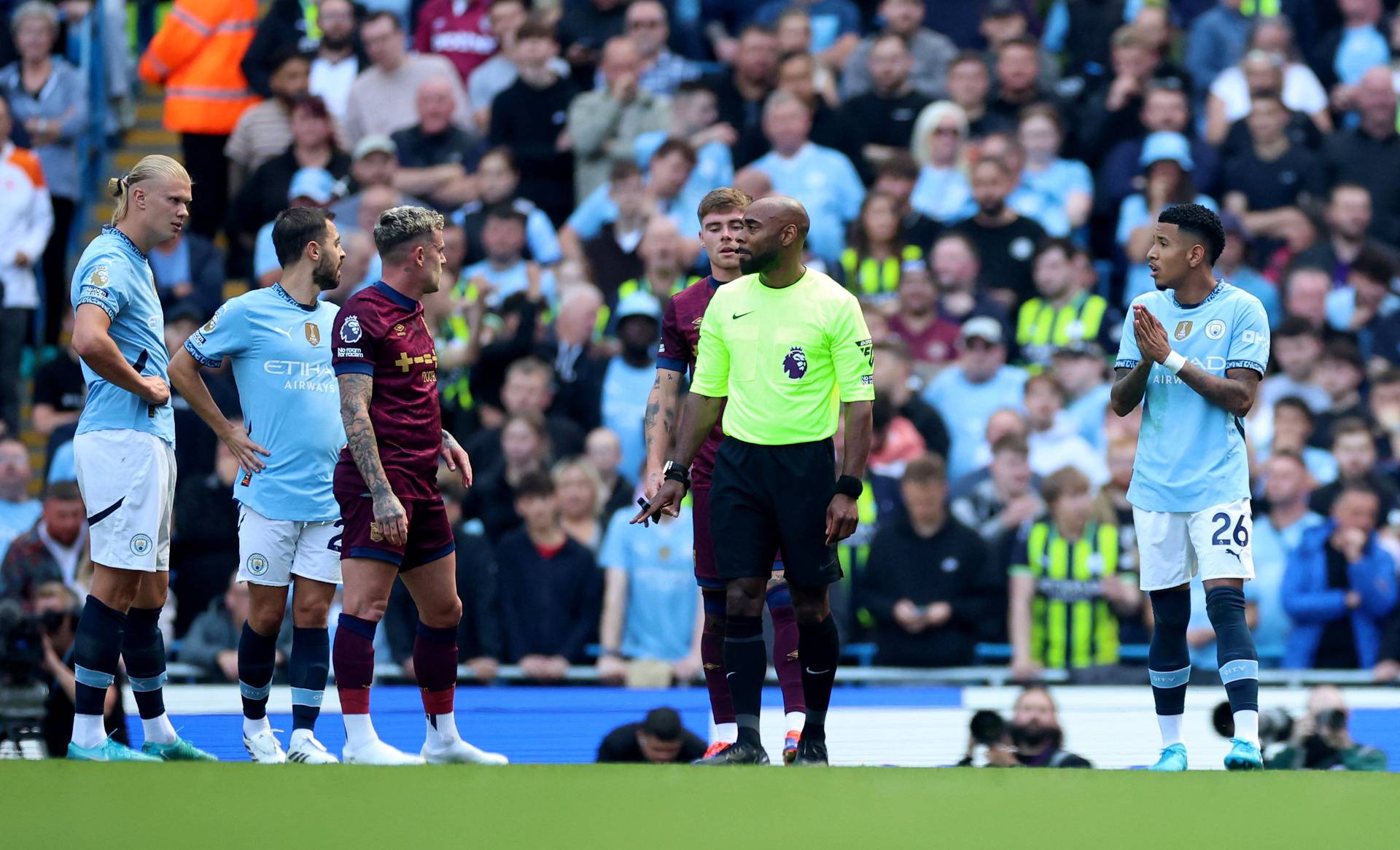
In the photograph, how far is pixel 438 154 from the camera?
1412 cm

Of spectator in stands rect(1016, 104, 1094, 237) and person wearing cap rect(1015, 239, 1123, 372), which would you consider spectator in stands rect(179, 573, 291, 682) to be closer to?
person wearing cap rect(1015, 239, 1123, 372)

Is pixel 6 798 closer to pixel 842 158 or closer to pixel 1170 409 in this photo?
pixel 1170 409

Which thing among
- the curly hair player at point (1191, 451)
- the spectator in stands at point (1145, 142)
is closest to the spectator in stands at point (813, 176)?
the spectator in stands at point (1145, 142)

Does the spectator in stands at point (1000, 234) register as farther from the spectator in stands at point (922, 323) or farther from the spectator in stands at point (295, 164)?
the spectator in stands at point (295, 164)

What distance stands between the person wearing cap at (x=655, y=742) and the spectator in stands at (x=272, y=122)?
7.23 meters

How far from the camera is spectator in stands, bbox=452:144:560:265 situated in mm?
13445

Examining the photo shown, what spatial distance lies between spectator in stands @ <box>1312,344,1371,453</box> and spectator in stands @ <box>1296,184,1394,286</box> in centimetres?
95

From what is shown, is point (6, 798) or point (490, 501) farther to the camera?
point (490, 501)

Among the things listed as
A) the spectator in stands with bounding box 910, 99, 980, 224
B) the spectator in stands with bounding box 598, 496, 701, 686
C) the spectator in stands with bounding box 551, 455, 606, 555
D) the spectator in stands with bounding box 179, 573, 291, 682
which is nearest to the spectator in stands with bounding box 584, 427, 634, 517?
the spectator in stands with bounding box 551, 455, 606, 555

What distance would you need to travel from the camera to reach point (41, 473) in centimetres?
1352

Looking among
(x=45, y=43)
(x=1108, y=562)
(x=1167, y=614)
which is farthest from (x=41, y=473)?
(x=1167, y=614)

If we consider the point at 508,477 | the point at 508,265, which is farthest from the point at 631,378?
the point at 508,265

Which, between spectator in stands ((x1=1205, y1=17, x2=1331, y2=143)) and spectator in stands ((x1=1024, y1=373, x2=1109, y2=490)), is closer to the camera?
spectator in stands ((x1=1024, y1=373, x2=1109, y2=490))

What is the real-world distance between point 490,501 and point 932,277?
3.40 metres
